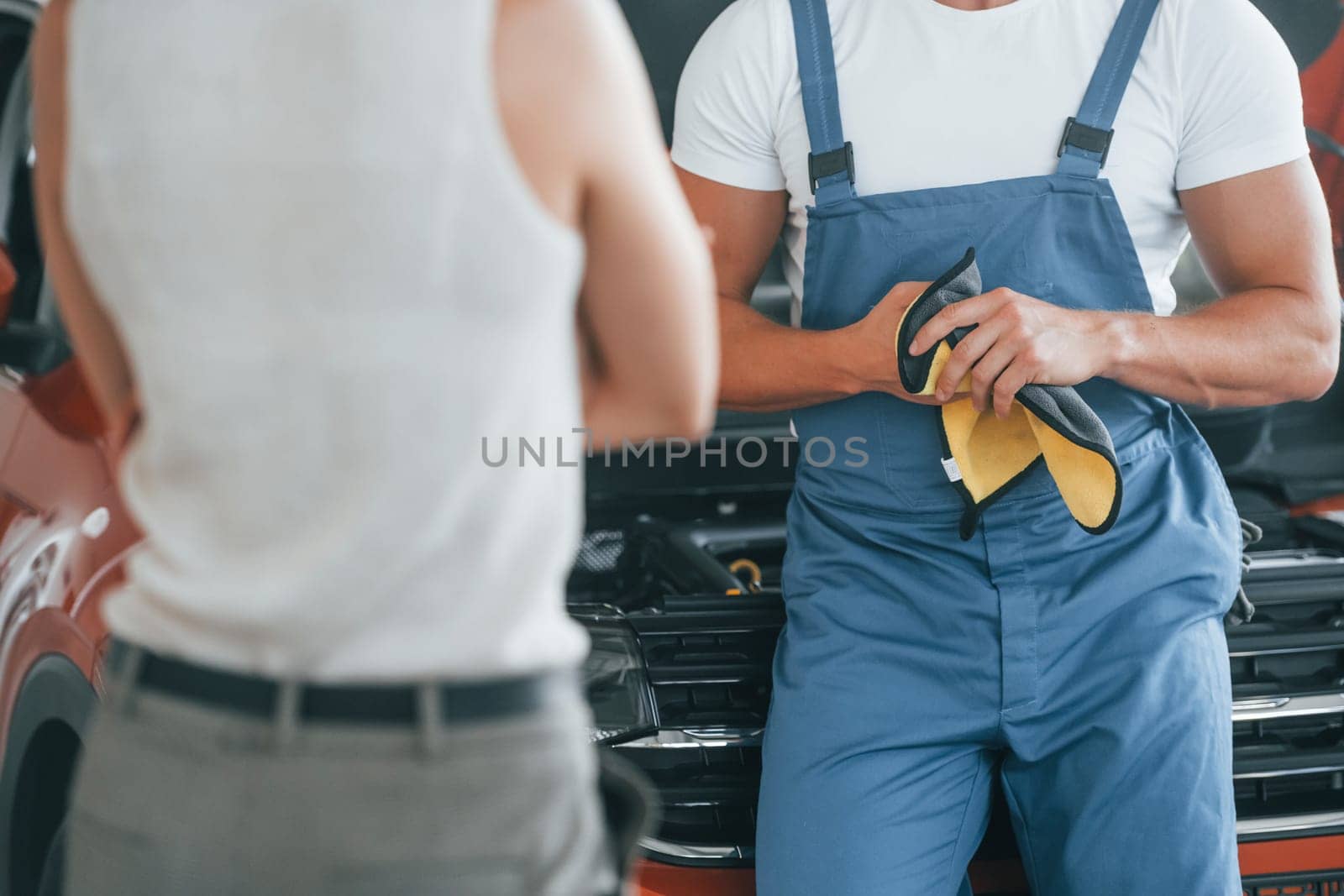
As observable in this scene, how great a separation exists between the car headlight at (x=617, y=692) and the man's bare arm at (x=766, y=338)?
13.5 inches

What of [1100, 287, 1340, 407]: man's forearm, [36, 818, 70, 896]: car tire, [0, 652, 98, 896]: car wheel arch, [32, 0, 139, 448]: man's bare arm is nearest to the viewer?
[32, 0, 139, 448]: man's bare arm

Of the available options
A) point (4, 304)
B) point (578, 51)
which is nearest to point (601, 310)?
point (578, 51)

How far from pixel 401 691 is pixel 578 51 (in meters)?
0.38

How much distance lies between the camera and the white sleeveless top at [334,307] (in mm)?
726

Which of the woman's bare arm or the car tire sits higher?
the woman's bare arm

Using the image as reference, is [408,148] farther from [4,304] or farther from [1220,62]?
[4,304]

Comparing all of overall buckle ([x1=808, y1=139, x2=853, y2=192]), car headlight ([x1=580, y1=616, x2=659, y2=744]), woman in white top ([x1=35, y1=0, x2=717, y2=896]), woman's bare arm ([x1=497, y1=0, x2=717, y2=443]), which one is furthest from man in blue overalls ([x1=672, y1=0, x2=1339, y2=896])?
woman in white top ([x1=35, y1=0, x2=717, y2=896])

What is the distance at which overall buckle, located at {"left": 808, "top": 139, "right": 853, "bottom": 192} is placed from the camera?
1.52 metres

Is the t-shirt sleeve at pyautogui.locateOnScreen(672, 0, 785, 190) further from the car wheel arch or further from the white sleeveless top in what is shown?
the car wheel arch

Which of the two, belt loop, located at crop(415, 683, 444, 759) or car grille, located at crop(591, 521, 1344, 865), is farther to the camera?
car grille, located at crop(591, 521, 1344, 865)

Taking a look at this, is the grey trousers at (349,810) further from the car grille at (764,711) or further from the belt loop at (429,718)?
the car grille at (764,711)

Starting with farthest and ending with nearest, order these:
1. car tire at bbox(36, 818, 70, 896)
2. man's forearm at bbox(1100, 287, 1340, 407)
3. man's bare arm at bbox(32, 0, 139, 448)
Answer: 1. man's forearm at bbox(1100, 287, 1340, 407)
2. car tire at bbox(36, 818, 70, 896)
3. man's bare arm at bbox(32, 0, 139, 448)

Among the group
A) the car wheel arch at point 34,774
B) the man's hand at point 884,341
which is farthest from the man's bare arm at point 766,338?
the car wheel arch at point 34,774

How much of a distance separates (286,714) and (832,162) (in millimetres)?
979
